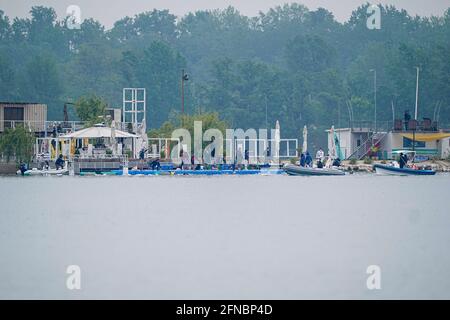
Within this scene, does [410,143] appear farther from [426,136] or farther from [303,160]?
[303,160]

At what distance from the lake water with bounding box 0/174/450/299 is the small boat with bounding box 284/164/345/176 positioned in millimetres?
13676

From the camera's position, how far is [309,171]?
3204 inches

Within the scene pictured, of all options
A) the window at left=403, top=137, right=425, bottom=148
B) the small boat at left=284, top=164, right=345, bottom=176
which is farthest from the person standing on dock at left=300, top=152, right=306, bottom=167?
the window at left=403, top=137, right=425, bottom=148

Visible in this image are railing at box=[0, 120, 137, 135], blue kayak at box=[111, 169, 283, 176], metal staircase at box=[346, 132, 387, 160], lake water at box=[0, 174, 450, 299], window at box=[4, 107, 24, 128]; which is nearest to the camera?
lake water at box=[0, 174, 450, 299]

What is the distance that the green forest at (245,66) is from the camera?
13175cm

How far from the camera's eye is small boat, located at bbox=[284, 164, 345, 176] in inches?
3196

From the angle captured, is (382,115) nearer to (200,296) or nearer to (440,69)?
(440,69)

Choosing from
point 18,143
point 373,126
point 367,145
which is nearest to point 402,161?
point 367,145

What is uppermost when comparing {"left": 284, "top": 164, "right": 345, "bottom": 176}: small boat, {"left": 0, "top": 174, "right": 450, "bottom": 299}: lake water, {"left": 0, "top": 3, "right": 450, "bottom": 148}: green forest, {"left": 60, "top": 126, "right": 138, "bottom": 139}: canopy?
{"left": 0, "top": 3, "right": 450, "bottom": 148}: green forest

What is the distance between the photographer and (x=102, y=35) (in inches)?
7077

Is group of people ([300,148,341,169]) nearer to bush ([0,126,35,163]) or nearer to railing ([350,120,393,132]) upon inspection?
railing ([350,120,393,132])

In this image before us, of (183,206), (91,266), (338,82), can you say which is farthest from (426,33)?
(91,266)

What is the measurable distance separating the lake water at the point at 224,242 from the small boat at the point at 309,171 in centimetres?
1368
